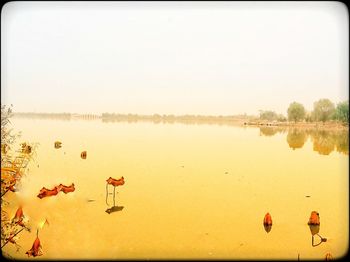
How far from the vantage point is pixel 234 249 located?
7910 millimetres

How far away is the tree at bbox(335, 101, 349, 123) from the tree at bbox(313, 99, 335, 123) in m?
5.36

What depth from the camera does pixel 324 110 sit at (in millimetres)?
77125

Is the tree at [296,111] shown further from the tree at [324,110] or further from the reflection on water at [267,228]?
the reflection on water at [267,228]

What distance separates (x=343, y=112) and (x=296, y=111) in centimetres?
1403

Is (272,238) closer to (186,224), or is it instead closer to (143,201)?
(186,224)

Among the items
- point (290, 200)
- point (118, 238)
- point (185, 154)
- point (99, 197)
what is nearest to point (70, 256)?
point (118, 238)

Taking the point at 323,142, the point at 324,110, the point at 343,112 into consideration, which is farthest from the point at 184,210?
the point at 324,110

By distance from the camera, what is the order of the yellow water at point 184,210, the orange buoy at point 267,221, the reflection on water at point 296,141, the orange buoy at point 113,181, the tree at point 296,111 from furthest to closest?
the tree at point 296,111 → the reflection on water at point 296,141 → the orange buoy at point 113,181 → the orange buoy at point 267,221 → the yellow water at point 184,210

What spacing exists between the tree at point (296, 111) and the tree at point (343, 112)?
36.1ft

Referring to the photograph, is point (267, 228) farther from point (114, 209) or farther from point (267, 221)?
point (114, 209)

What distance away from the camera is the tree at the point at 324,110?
76.0 m

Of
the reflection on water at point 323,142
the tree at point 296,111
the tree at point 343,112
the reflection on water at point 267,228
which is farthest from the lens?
the tree at point 296,111

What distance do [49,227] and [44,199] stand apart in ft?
7.28

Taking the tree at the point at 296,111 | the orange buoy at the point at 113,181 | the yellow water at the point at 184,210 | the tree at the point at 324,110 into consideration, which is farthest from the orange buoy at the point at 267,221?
the tree at the point at 296,111
